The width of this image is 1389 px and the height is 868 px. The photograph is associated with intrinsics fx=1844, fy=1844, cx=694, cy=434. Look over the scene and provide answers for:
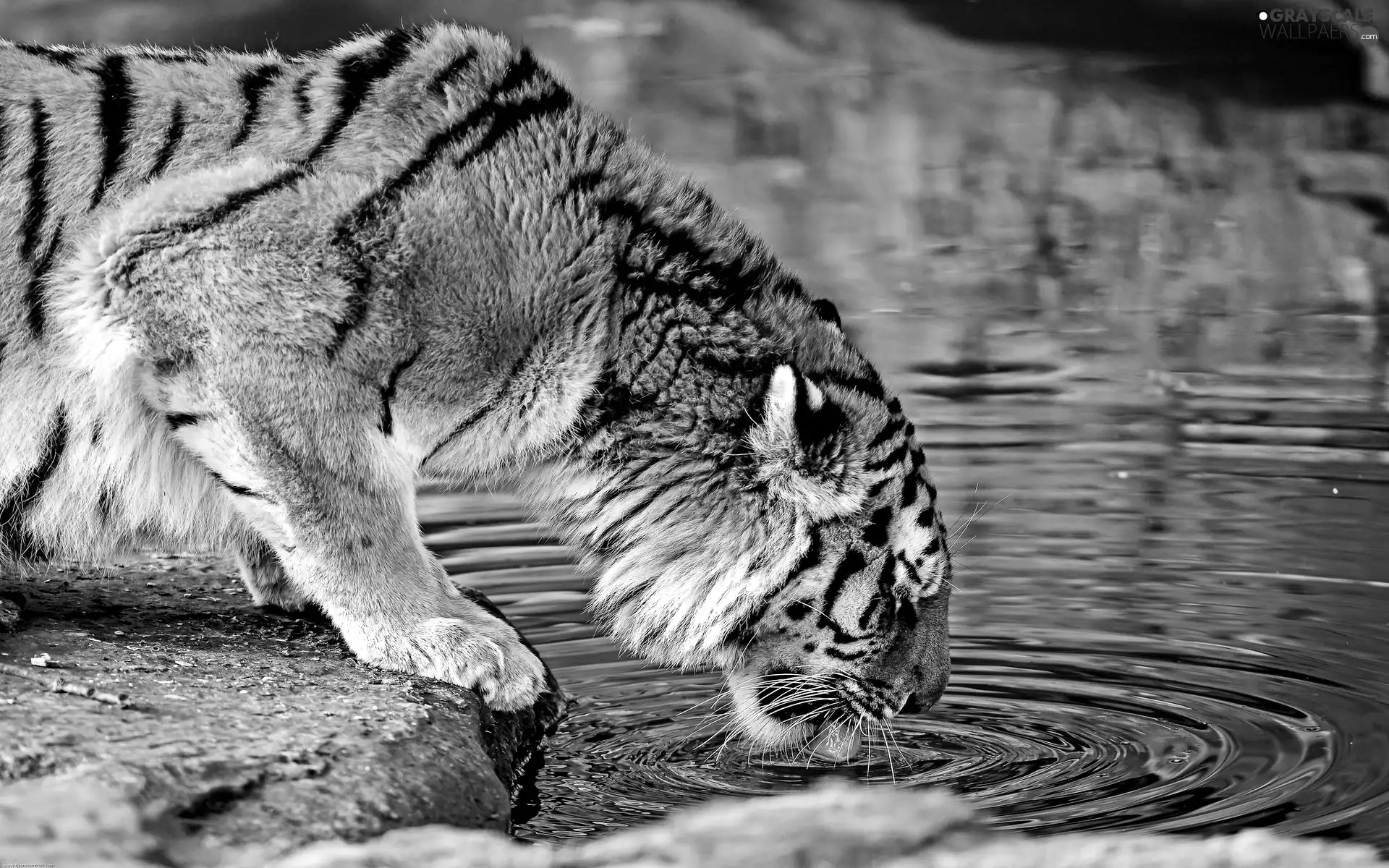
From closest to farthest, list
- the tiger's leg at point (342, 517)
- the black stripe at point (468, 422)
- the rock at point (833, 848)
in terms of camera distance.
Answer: the rock at point (833, 848)
the tiger's leg at point (342, 517)
the black stripe at point (468, 422)

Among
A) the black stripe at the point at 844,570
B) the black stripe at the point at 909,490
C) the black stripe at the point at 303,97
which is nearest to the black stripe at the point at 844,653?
the black stripe at the point at 844,570

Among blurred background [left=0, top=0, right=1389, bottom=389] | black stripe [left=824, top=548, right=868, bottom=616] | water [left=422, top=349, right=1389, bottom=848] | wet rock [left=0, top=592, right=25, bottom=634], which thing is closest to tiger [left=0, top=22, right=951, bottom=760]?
black stripe [left=824, top=548, right=868, bottom=616]

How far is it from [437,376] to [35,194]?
1.06m

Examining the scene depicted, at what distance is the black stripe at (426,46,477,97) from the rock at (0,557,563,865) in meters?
1.37

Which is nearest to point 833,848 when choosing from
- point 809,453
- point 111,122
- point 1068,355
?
point 809,453

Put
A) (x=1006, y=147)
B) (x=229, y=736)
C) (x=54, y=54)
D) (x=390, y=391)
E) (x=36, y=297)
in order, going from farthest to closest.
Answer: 1. (x=1006, y=147)
2. (x=54, y=54)
3. (x=36, y=297)
4. (x=390, y=391)
5. (x=229, y=736)

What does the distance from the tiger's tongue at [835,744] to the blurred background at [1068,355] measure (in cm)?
9

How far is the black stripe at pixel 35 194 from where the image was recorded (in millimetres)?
4289

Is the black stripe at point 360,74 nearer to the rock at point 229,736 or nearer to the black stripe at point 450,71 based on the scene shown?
the black stripe at point 450,71

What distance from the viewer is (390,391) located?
4.17 metres

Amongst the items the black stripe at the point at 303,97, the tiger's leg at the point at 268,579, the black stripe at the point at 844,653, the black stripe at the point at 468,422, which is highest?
the black stripe at the point at 303,97

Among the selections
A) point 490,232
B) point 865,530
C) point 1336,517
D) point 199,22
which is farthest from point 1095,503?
point 199,22

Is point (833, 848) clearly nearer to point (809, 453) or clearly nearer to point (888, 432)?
point (809, 453)

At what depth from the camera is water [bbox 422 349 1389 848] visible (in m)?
4.17
